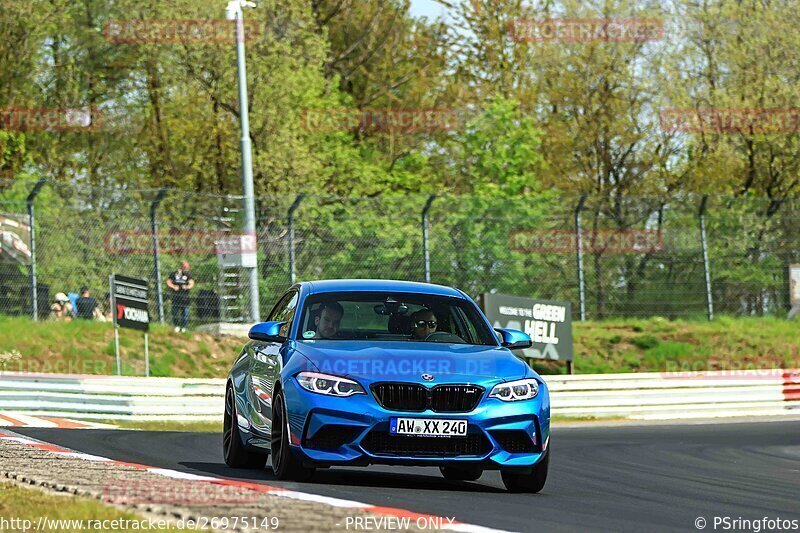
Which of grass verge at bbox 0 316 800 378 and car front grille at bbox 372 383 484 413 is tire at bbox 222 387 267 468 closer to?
car front grille at bbox 372 383 484 413

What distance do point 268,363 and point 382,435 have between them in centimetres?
152

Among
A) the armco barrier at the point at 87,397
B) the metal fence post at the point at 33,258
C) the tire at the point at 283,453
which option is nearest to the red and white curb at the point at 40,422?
the armco barrier at the point at 87,397

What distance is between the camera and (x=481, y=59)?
4969cm

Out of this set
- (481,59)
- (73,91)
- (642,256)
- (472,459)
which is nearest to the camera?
(472,459)

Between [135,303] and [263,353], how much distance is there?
13.5m

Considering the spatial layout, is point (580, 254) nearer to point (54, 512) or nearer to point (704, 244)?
point (704, 244)

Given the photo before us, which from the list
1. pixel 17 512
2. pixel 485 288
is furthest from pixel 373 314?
pixel 485 288

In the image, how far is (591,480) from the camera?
470 inches

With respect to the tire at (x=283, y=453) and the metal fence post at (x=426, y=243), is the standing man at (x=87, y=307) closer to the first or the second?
the metal fence post at (x=426, y=243)

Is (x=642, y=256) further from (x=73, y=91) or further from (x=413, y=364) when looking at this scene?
(x=413, y=364)

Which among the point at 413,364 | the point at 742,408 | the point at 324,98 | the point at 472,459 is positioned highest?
the point at 324,98

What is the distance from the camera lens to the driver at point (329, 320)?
35.1 feet

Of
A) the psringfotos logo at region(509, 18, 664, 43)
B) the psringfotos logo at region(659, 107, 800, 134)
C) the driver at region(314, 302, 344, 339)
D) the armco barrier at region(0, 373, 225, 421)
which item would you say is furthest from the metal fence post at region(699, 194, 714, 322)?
the driver at region(314, 302, 344, 339)

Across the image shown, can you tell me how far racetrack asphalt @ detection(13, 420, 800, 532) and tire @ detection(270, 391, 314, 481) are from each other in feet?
0.38
